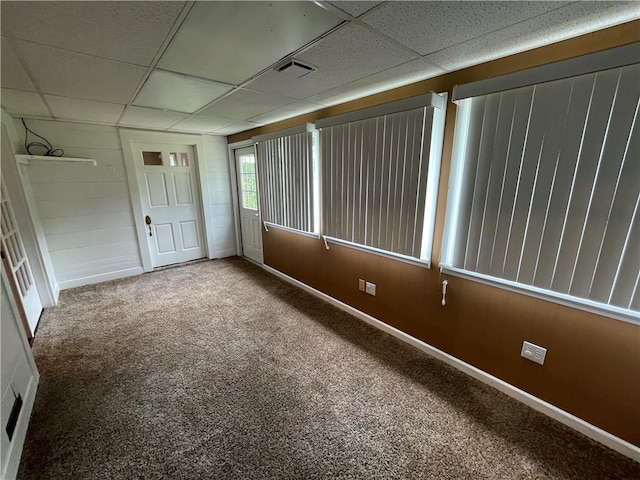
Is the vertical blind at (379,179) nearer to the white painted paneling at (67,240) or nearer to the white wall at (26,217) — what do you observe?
the white wall at (26,217)

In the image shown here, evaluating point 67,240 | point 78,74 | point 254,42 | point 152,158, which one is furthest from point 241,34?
point 67,240

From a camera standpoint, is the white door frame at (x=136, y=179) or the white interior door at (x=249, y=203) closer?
the white door frame at (x=136, y=179)

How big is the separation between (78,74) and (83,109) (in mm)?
1223

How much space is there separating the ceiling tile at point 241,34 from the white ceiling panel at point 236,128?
6.21 feet

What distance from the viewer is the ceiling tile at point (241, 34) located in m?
1.11

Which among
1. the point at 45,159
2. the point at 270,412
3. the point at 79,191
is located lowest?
the point at 270,412

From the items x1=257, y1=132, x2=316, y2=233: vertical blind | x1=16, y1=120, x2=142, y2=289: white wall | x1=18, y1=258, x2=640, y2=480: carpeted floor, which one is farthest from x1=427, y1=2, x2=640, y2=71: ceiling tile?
x1=16, y1=120, x2=142, y2=289: white wall

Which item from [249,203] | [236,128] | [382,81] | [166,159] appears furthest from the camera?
[249,203]

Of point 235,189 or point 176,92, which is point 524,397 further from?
point 235,189

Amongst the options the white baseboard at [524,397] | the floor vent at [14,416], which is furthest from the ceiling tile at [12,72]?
the white baseboard at [524,397]

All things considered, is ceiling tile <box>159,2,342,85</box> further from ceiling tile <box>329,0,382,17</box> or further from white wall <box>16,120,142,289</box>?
white wall <box>16,120,142,289</box>

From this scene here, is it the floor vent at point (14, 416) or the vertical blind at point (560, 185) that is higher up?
the vertical blind at point (560, 185)

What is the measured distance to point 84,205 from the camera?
11.3 feet

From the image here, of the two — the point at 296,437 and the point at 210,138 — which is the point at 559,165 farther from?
Answer: the point at 210,138
